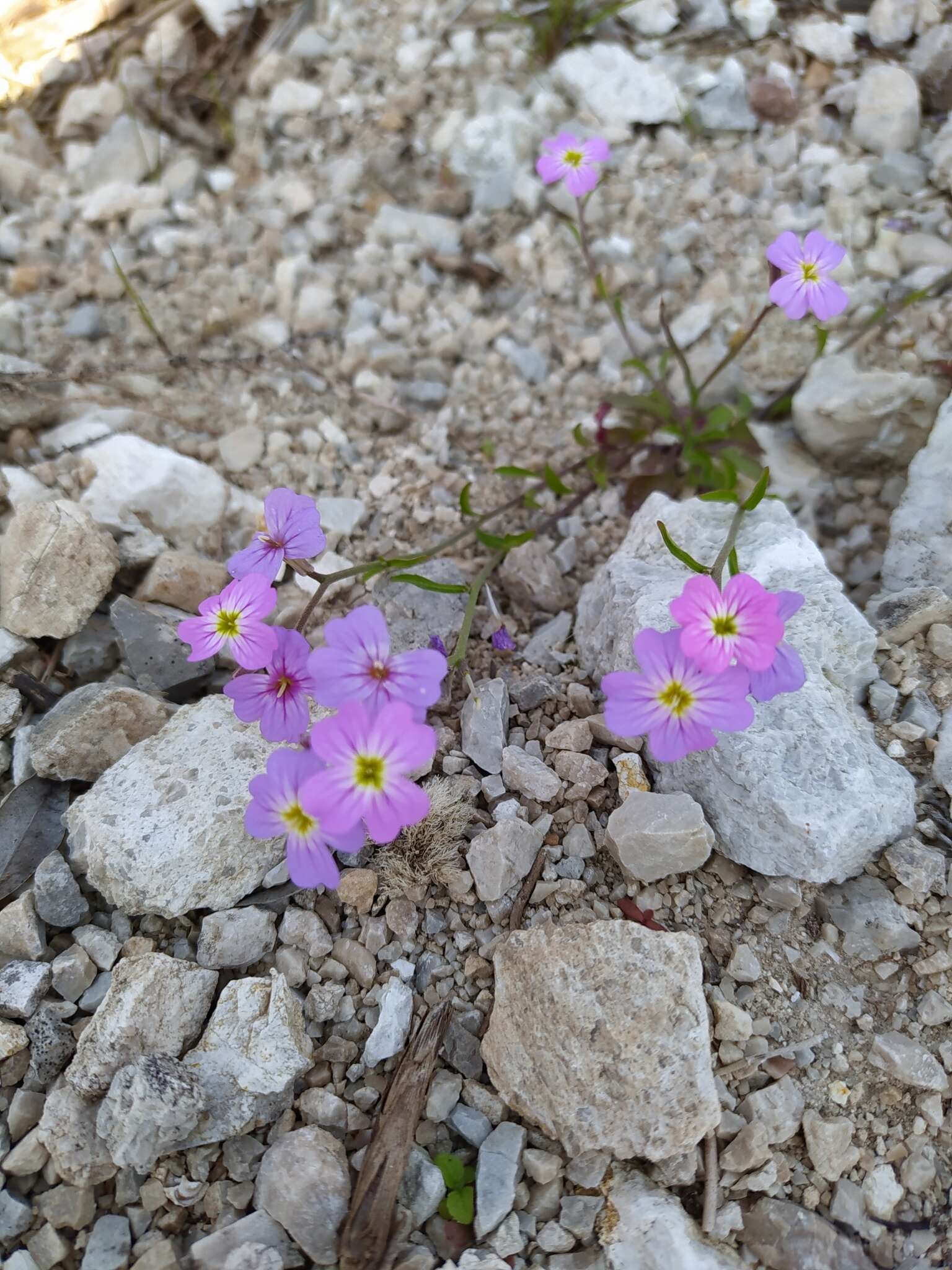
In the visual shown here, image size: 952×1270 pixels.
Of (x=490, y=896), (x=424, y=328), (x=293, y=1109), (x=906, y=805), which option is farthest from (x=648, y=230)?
(x=293, y=1109)

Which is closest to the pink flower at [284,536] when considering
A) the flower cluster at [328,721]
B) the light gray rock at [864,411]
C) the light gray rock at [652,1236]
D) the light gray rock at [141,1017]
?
the flower cluster at [328,721]

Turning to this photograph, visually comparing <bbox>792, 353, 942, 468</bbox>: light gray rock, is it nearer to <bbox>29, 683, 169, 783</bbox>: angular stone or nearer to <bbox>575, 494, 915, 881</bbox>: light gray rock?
<bbox>575, 494, 915, 881</bbox>: light gray rock

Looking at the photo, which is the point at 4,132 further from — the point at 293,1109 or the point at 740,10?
the point at 293,1109

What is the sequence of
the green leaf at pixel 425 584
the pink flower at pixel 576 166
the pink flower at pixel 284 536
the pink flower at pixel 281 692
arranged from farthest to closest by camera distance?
the pink flower at pixel 576 166, the green leaf at pixel 425 584, the pink flower at pixel 284 536, the pink flower at pixel 281 692

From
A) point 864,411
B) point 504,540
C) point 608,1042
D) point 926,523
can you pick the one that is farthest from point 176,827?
point 864,411

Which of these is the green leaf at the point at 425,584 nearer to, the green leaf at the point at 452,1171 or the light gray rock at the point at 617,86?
the green leaf at the point at 452,1171

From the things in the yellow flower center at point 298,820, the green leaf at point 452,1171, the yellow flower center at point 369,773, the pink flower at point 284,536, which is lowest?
the green leaf at point 452,1171
